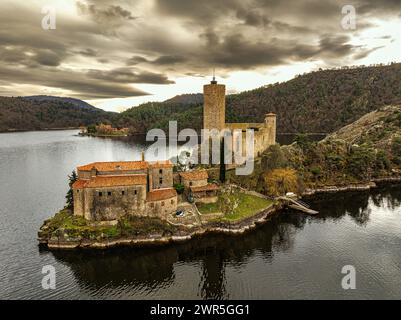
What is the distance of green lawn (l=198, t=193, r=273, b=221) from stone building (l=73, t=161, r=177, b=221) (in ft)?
17.3

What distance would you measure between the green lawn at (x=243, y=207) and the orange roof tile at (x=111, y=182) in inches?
411

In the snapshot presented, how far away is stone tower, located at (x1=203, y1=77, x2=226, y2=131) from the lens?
5944cm

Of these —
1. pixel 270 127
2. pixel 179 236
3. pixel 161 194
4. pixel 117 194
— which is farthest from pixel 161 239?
pixel 270 127

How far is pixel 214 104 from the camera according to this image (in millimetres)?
59812

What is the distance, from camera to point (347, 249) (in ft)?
126

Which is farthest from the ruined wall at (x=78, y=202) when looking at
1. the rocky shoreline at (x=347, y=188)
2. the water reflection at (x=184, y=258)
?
the rocky shoreline at (x=347, y=188)

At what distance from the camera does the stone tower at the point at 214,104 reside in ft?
195

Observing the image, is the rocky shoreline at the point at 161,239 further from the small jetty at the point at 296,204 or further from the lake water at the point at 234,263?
the small jetty at the point at 296,204

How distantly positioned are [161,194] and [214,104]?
80.3ft

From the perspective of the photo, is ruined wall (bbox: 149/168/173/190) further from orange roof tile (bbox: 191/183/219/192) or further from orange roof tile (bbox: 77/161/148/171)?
orange roof tile (bbox: 191/183/219/192)

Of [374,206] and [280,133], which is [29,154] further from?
[280,133]

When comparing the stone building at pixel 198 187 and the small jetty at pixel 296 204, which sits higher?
the stone building at pixel 198 187

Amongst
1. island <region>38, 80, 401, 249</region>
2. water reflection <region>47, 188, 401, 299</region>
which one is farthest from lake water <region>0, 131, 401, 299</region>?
island <region>38, 80, 401, 249</region>
